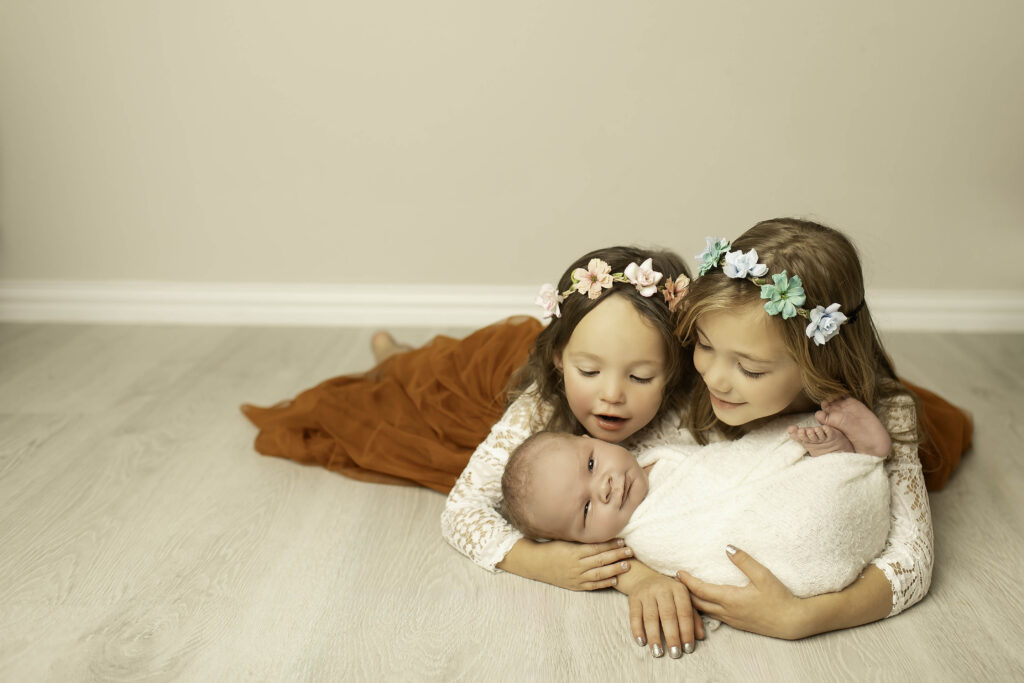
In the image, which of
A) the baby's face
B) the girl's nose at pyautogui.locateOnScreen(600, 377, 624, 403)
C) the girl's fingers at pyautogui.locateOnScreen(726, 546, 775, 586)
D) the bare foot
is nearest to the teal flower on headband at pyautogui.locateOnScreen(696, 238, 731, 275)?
the girl's nose at pyautogui.locateOnScreen(600, 377, 624, 403)

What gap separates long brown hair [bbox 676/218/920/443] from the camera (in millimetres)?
1343

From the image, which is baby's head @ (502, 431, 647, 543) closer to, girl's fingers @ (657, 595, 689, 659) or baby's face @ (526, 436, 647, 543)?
baby's face @ (526, 436, 647, 543)

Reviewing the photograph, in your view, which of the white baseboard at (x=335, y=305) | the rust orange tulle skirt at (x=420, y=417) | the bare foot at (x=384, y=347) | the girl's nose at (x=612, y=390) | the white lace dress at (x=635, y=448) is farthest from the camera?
the white baseboard at (x=335, y=305)

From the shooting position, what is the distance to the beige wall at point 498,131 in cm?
253

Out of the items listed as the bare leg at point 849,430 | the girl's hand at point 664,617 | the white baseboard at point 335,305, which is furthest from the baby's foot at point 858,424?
the white baseboard at point 335,305

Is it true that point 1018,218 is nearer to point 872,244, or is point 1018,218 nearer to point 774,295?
point 872,244

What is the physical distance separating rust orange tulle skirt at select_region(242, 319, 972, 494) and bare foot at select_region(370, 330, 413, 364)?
0.83 ft

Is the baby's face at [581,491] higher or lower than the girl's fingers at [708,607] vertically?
higher

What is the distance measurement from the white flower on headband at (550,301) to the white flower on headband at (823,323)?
1.46 ft

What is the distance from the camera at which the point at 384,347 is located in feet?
8.07

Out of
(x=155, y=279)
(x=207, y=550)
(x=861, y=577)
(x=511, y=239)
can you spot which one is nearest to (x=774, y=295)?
(x=861, y=577)

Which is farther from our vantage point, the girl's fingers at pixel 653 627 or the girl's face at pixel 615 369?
the girl's face at pixel 615 369

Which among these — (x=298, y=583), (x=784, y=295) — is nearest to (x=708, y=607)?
(x=784, y=295)

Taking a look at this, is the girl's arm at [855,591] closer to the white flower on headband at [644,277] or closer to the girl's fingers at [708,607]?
the girl's fingers at [708,607]
